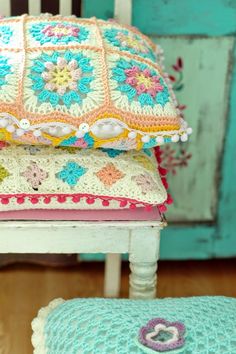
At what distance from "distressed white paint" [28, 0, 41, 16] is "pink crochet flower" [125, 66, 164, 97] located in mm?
380

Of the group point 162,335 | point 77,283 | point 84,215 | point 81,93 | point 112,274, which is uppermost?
point 81,93

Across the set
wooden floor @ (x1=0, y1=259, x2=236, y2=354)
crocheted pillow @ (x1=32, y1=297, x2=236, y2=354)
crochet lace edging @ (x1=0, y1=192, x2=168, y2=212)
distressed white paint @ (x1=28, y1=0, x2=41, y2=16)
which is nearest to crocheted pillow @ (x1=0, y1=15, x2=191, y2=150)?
crochet lace edging @ (x1=0, y1=192, x2=168, y2=212)

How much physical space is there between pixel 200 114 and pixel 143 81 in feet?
1.64

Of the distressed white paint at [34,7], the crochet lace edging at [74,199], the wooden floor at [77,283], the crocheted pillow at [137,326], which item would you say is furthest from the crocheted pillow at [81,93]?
the wooden floor at [77,283]

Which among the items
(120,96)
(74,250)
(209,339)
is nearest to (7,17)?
(120,96)

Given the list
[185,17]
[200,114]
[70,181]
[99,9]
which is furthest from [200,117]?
[70,181]

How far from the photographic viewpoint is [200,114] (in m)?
1.86

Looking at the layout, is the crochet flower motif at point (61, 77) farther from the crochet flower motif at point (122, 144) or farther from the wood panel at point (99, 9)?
the wood panel at point (99, 9)

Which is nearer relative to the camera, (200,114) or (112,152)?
(112,152)

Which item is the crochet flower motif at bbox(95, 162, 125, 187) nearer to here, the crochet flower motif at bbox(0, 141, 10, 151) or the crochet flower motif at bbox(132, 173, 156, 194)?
the crochet flower motif at bbox(132, 173, 156, 194)

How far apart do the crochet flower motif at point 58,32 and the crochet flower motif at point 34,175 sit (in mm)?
256

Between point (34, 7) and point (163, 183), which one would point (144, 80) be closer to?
point (163, 183)

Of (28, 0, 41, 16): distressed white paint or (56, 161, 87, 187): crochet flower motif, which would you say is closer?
(56, 161, 87, 187): crochet flower motif

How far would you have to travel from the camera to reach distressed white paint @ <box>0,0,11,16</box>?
5.44 ft
